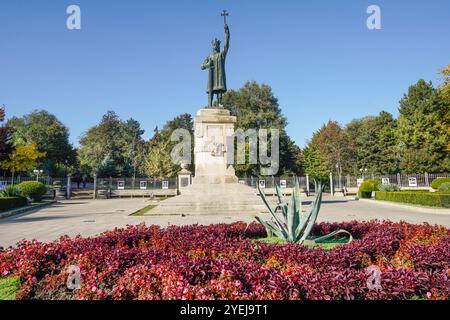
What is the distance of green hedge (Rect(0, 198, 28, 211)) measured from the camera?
56.0 feet

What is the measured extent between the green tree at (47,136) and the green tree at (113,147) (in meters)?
3.17

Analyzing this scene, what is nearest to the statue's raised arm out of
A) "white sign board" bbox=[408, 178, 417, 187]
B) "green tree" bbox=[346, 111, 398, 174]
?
"white sign board" bbox=[408, 178, 417, 187]

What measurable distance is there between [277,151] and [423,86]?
67.6 ft

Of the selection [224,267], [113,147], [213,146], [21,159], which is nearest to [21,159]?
[21,159]

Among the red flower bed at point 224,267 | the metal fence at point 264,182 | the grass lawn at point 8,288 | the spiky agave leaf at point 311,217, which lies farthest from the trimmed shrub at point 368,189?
the grass lawn at point 8,288

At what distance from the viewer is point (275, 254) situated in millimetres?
5293

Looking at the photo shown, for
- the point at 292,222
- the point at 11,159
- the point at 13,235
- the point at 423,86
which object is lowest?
the point at 13,235

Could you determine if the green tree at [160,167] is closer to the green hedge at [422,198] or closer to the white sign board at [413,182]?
the white sign board at [413,182]

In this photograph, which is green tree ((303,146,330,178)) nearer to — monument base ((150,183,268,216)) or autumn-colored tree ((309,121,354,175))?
autumn-colored tree ((309,121,354,175))

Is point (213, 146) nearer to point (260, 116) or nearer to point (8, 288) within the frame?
point (8, 288)

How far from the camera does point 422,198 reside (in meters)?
17.9

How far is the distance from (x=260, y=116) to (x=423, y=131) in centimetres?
2013
